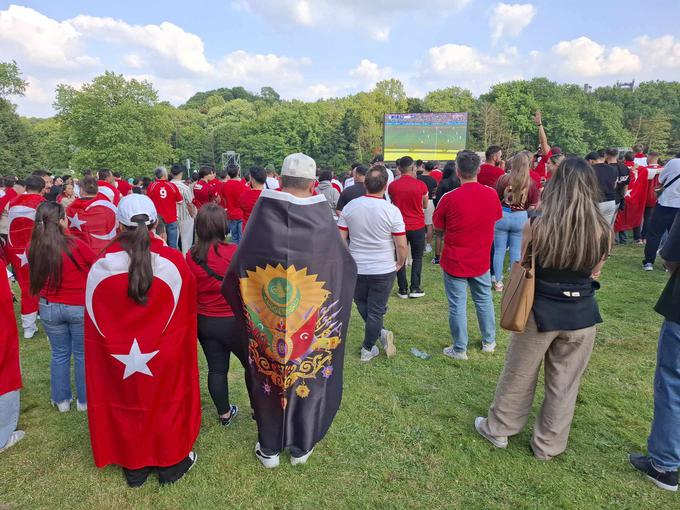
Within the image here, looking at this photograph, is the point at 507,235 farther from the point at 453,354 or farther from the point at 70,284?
the point at 70,284

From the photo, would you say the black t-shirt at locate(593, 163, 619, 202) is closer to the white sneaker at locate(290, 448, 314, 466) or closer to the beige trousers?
the beige trousers

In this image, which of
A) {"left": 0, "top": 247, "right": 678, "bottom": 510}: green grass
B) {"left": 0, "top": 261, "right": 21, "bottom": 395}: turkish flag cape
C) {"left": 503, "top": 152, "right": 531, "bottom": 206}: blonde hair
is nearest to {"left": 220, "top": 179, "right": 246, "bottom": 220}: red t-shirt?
{"left": 0, "top": 247, "right": 678, "bottom": 510}: green grass

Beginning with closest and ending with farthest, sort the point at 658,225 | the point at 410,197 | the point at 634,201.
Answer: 1. the point at 410,197
2. the point at 658,225
3. the point at 634,201

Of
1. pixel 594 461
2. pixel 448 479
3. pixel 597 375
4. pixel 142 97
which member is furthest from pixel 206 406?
pixel 142 97

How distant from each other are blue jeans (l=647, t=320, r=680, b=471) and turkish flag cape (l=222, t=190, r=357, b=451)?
6.77ft

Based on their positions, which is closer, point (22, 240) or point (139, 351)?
point (139, 351)

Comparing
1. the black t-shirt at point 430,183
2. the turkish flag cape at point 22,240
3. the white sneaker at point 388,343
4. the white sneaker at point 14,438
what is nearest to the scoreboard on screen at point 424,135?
the black t-shirt at point 430,183

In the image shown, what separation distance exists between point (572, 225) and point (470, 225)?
1.66m

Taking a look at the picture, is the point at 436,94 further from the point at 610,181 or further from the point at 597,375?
the point at 597,375

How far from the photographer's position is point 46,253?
3.21 m

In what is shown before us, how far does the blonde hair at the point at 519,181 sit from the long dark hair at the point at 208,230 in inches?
168

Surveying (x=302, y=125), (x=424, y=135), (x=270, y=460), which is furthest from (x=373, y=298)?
(x=302, y=125)

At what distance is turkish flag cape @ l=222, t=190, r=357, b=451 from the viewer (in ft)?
8.23

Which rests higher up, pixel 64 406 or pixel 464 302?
pixel 464 302
